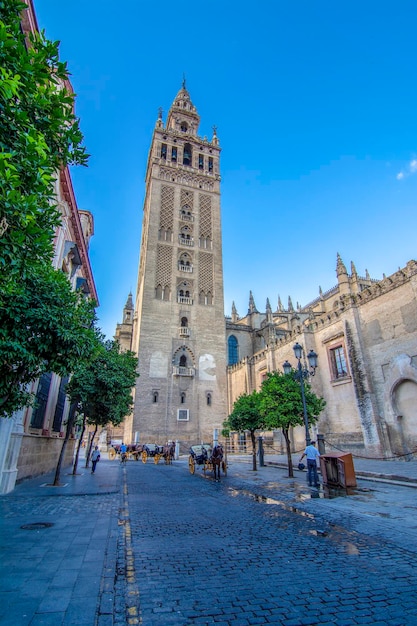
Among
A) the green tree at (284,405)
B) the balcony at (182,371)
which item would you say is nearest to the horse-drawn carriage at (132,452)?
the balcony at (182,371)

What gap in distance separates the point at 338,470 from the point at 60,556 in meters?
8.23

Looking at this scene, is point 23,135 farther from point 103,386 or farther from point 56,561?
point 103,386

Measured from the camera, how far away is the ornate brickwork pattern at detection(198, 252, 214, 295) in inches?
1339

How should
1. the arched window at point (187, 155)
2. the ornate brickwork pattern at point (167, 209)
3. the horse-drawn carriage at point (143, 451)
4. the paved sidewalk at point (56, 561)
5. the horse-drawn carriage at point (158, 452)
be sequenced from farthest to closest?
the arched window at point (187, 155)
the ornate brickwork pattern at point (167, 209)
the horse-drawn carriage at point (143, 451)
the horse-drawn carriage at point (158, 452)
the paved sidewalk at point (56, 561)

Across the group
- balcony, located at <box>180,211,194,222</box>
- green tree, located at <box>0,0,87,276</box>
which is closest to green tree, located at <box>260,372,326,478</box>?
green tree, located at <box>0,0,87,276</box>

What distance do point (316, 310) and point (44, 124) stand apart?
4018 centimetres

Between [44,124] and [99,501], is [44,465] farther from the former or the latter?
[44,124]

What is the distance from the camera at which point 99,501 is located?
8.48m

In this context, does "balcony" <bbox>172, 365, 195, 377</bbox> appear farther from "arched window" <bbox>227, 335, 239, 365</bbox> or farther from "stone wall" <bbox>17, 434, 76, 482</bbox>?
"stone wall" <bbox>17, 434, 76, 482</bbox>

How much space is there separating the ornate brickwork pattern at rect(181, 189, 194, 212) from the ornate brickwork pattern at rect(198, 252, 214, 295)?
5814 mm

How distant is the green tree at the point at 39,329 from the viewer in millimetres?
4883

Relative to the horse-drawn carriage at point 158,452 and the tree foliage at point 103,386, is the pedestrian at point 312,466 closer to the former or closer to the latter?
the tree foliage at point 103,386

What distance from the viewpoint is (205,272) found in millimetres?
34594

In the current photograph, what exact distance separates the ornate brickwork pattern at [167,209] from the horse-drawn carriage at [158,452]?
67.5 feet
